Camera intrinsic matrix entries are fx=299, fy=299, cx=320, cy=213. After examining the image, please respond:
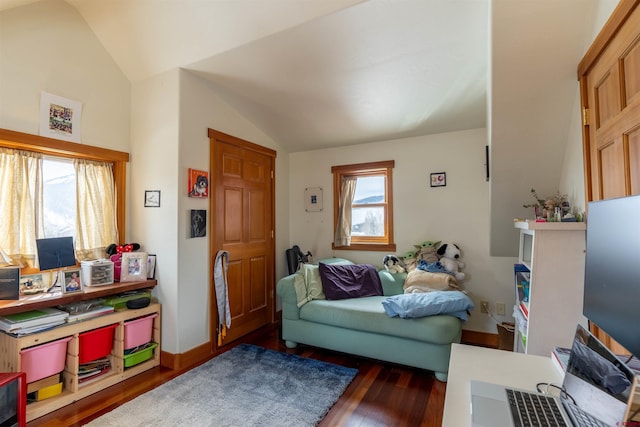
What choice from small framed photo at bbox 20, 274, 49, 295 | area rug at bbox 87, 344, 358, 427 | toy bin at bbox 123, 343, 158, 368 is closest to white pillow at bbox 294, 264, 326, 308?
area rug at bbox 87, 344, 358, 427

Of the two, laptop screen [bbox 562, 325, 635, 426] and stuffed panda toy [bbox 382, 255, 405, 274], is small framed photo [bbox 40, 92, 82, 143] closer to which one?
stuffed panda toy [bbox 382, 255, 405, 274]

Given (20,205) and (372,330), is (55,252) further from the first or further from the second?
(372,330)

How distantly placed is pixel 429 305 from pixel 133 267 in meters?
2.48

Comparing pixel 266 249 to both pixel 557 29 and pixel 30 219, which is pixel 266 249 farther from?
pixel 557 29

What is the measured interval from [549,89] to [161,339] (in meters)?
3.44

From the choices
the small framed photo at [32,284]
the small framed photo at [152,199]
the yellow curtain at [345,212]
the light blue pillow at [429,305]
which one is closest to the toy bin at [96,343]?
the small framed photo at [32,284]

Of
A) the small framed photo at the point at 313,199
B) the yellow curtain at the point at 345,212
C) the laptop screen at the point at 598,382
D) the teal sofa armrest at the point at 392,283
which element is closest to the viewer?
the laptop screen at the point at 598,382

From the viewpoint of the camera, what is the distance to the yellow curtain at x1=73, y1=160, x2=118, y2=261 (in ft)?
8.42

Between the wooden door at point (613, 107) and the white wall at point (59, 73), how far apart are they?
343cm

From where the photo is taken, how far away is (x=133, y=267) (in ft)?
8.34

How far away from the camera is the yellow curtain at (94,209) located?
101 inches

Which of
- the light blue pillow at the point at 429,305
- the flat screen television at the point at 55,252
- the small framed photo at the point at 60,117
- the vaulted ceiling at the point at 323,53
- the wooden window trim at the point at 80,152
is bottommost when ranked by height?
the light blue pillow at the point at 429,305

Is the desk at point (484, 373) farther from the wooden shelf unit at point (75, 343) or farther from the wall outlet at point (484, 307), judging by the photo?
the wooden shelf unit at point (75, 343)

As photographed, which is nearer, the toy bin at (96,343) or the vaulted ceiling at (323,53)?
the vaulted ceiling at (323,53)
